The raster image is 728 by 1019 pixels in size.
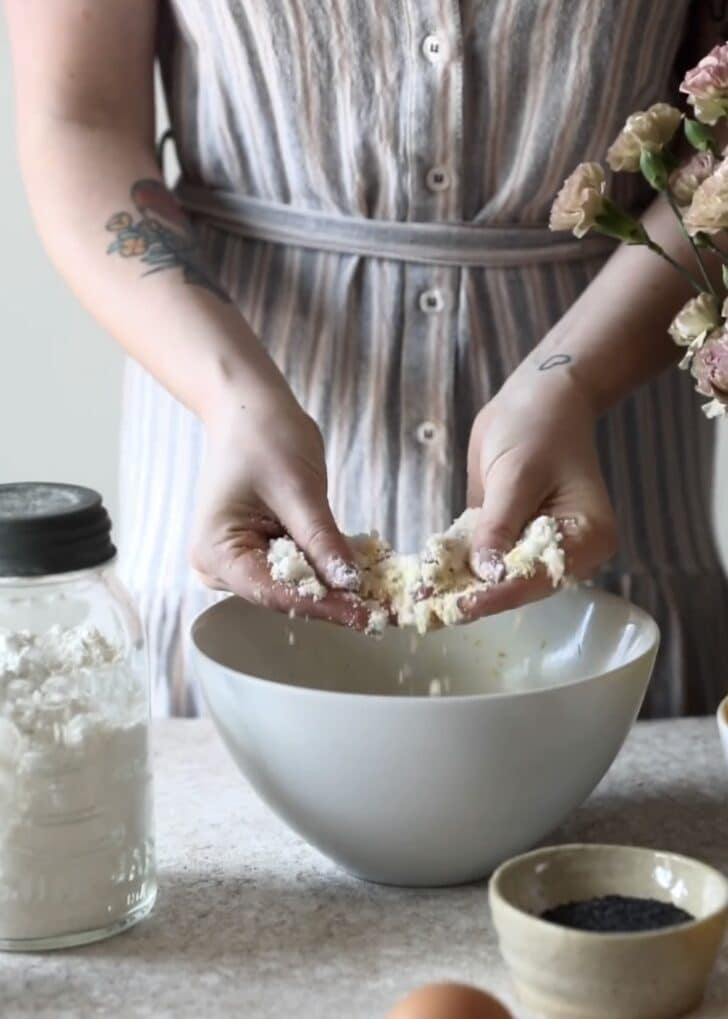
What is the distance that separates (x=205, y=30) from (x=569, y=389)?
366mm

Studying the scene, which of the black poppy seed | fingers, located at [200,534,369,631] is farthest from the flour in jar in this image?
the black poppy seed

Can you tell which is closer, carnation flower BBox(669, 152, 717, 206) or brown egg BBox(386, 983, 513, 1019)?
brown egg BBox(386, 983, 513, 1019)

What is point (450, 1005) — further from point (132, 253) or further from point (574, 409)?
point (132, 253)

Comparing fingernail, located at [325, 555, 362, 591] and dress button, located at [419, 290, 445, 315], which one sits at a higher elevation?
dress button, located at [419, 290, 445, 315]

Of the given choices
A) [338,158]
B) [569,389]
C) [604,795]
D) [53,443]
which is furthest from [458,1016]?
[53,443]

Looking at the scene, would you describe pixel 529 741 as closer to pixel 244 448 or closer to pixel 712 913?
pixel 712 913

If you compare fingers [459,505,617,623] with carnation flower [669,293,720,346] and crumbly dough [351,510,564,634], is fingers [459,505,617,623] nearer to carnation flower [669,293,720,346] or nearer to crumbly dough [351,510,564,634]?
crumbly dough [351,510,564,634]

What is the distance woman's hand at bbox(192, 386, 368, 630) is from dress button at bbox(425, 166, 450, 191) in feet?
0.78

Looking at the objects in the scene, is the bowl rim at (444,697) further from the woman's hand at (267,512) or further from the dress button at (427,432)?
the dress button at (427,432)

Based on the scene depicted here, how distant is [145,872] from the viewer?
0.80 m

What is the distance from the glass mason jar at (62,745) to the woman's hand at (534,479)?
0.19 m

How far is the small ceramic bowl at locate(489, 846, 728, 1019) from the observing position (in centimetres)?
65

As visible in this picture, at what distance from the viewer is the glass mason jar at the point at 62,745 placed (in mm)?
750


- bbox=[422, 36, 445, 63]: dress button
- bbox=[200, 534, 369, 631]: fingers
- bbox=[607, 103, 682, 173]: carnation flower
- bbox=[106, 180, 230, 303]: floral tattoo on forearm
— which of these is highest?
bbox=[422, 36, 445, 63]: dress button
